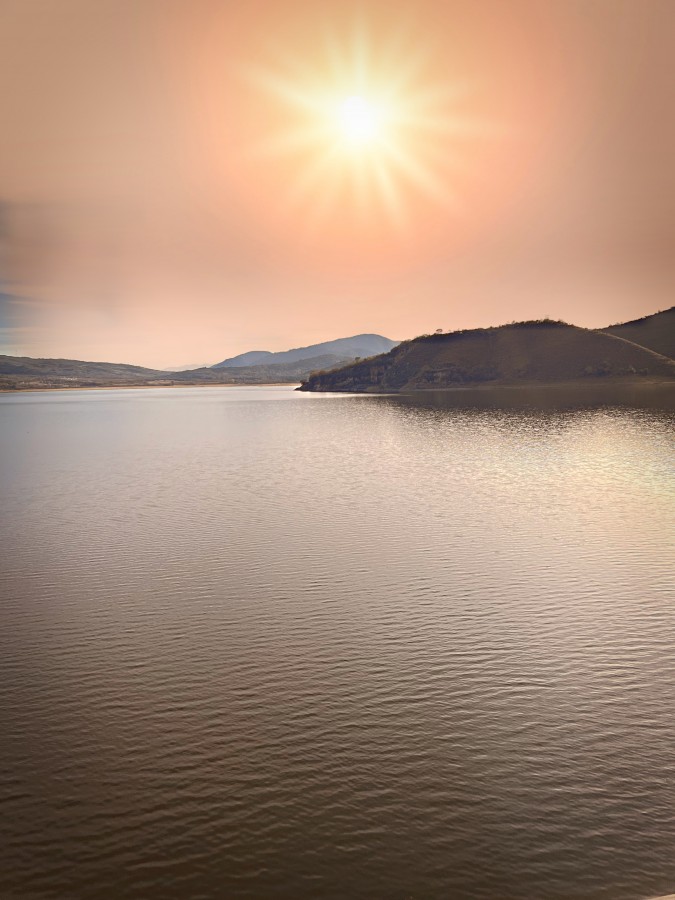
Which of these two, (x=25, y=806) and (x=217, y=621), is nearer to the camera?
(x=25, y=806)

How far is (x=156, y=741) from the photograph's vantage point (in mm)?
13742

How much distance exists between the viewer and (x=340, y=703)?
15242 millimetres

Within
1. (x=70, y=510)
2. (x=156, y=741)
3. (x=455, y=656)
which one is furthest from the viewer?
(x=70, y=510)

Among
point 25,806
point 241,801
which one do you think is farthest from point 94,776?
point 241,801

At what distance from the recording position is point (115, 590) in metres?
24.3

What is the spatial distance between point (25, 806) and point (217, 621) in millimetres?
9445

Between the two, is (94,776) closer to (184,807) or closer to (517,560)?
(184,807)

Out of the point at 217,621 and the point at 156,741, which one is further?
the point at 217,621

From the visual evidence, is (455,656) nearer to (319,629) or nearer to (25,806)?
(319,629)

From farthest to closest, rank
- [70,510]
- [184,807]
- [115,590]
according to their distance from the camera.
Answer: [70,510] < [115,590] < [184,807]

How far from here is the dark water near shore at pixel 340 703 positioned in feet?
33.8

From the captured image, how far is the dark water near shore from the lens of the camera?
10289mm

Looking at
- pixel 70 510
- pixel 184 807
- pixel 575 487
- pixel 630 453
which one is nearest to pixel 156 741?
pixel 184 807

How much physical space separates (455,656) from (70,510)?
29.6 meters
